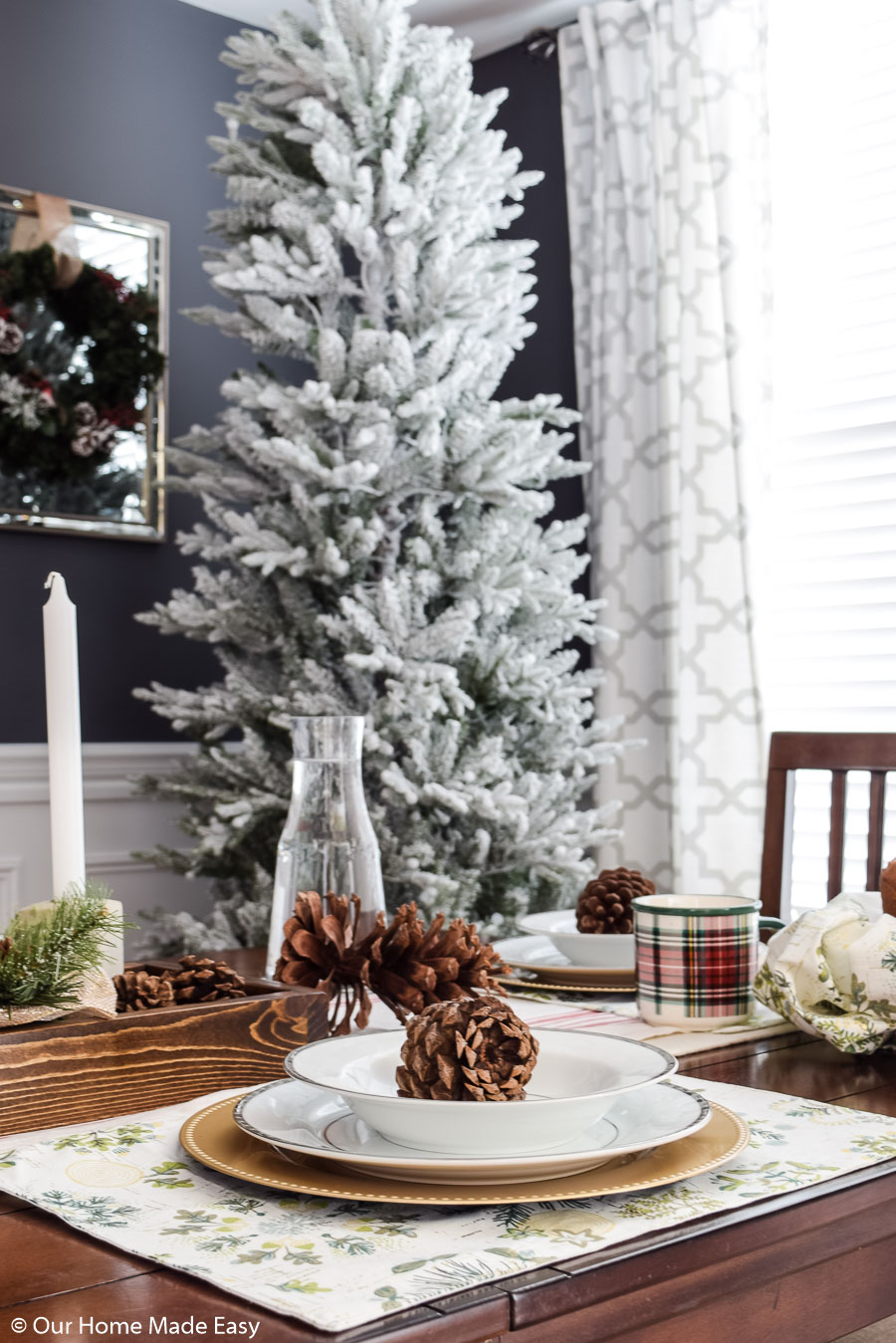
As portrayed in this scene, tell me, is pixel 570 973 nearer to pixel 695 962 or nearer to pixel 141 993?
pixel 695 962

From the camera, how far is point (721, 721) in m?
2.81

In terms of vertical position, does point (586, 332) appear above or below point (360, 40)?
below

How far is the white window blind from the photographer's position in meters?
2.66

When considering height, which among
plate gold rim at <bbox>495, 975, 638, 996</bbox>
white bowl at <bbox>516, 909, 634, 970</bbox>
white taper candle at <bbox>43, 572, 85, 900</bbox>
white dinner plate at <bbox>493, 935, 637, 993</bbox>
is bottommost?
plate gold rim at <bbox>495, 975, 638, 996</bbox>

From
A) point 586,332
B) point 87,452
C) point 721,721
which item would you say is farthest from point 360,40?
point 721,721

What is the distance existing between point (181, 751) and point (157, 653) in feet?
0.79

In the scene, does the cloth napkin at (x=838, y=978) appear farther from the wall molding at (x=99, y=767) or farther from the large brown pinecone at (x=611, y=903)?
the wall molding at (x=99, y=767)

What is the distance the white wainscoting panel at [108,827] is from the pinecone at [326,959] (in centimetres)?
183

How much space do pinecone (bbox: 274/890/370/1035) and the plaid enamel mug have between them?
231 mm

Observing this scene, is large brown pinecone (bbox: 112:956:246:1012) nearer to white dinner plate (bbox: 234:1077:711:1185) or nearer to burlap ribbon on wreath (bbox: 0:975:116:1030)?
burlap ribbon on wreath (bbox: 0:975:116:1030)

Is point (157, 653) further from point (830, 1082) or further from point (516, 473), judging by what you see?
point (830, 1082)

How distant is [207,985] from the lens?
3.02 ft

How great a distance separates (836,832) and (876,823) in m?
0.05

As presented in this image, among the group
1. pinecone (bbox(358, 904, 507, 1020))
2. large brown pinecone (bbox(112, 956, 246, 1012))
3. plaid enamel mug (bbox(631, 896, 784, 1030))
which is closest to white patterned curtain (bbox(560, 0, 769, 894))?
plaid enamel mug (bbox(631, 896, 784, 1030))
